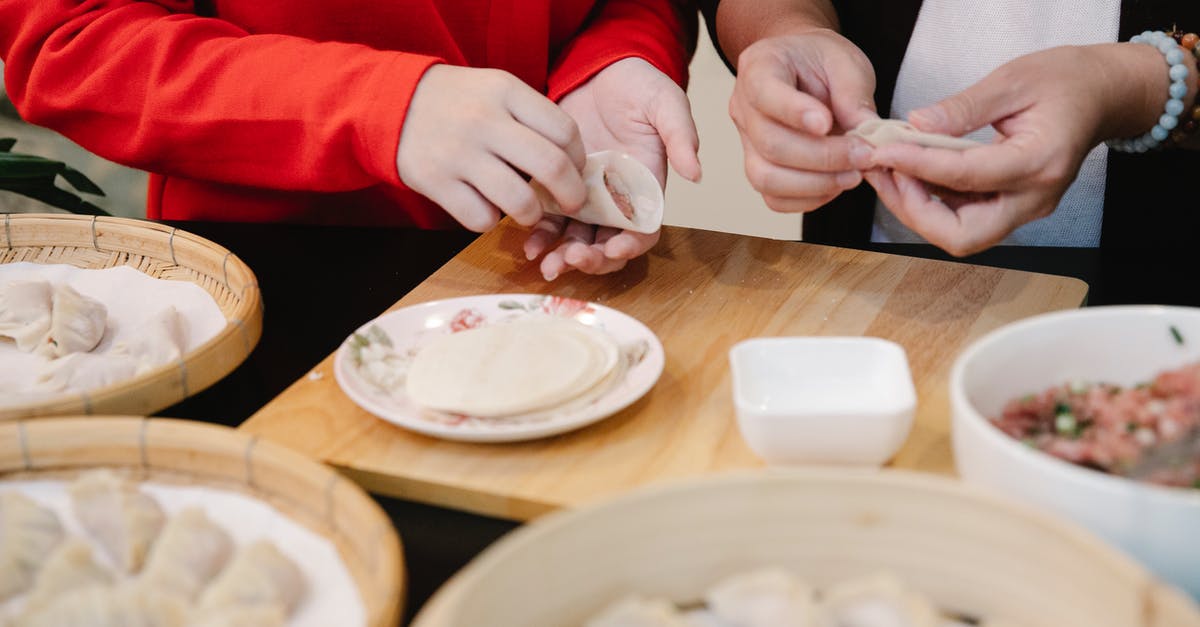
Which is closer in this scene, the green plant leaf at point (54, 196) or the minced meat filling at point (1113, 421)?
the minced meat filling at point (1113, 421)

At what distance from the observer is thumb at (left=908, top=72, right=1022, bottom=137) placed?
3.95 feet

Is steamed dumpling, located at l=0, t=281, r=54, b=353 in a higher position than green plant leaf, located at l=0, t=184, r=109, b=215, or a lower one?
higher

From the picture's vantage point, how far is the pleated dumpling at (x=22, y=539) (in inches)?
31.2

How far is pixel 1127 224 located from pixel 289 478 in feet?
4.75

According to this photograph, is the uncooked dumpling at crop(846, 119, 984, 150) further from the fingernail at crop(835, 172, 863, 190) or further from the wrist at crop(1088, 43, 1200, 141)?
the wrist at crop(1088, 43, 1200, 141)

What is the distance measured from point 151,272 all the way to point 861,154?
0.99 metres

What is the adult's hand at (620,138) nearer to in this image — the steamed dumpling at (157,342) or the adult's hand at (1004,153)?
the adult's hand at (1004,153)

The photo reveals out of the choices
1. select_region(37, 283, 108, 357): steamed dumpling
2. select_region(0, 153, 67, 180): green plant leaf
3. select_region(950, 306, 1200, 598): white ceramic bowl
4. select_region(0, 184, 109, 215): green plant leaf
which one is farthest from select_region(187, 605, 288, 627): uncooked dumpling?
select_region(0, 184, 109, 215): green plant leaf

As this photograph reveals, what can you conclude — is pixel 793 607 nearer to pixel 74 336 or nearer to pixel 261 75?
pixel 74 336

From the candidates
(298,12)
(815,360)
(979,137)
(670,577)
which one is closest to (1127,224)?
(979,137)

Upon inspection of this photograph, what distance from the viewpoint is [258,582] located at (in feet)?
2.45

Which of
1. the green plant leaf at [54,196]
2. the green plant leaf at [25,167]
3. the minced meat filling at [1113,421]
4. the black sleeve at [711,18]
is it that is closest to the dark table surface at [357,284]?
the minced meat filling at [1113,421]

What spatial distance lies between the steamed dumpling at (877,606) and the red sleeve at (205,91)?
889 millimetres

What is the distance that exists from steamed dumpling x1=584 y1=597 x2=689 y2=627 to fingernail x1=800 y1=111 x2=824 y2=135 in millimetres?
744
